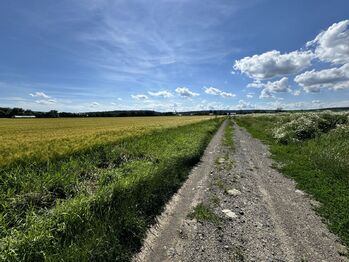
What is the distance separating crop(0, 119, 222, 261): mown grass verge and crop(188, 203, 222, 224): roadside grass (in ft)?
3.43

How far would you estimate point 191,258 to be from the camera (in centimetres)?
478

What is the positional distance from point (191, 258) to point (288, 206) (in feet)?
13.5

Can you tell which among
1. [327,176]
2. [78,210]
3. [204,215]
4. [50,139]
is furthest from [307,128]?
[78,210]

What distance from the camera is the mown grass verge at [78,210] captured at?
4293mm

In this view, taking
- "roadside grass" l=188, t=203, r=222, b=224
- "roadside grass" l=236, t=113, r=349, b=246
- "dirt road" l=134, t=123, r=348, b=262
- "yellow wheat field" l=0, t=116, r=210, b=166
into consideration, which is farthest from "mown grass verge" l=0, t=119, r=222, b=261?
"roadside grass" l=236, t=113, r=349, b=246

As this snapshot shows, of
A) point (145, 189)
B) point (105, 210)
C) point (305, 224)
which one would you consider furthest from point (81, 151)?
point (305, 224)

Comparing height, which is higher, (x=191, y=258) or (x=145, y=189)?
(x=145, y=189)

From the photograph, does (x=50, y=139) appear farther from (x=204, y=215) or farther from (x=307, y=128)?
(x=307, y=128)

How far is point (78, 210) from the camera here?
17.7ft

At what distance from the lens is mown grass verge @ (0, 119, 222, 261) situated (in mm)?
4293

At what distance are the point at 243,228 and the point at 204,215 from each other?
3.60ft

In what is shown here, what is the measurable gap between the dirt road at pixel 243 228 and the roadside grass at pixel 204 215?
0.35 feet

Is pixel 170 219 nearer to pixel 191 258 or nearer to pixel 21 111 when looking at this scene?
pixel 191 258

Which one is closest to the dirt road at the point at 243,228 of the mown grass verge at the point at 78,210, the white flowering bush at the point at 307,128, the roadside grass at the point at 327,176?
the roadside grass at the point at 327,176
